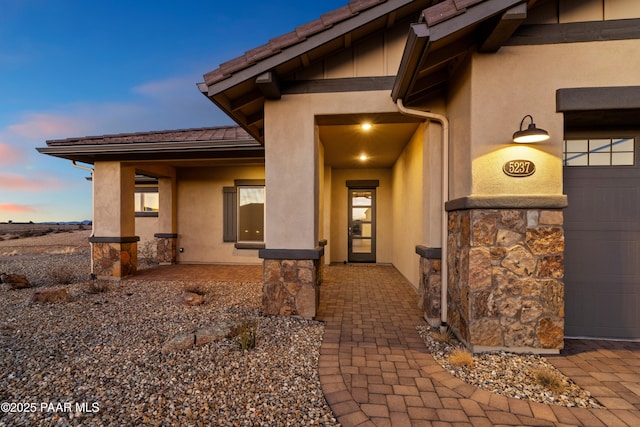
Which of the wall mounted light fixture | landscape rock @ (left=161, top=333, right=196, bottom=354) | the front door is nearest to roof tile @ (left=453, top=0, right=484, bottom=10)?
the wall mounted light fixture

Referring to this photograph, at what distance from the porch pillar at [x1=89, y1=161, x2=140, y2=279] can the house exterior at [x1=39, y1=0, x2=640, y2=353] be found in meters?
3.80

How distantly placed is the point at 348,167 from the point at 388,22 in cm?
472

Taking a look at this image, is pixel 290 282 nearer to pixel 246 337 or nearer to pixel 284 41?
pixel 246 337

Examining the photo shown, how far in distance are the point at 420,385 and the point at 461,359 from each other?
22.2 inches

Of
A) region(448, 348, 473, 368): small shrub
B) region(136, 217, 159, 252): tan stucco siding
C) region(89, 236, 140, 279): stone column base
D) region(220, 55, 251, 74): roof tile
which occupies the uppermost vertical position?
region(220, 55, 251, 74): roof tile

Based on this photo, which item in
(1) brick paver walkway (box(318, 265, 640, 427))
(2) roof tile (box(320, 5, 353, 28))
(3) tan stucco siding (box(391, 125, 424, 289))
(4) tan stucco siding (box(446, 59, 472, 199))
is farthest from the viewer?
(3) tan stucco siding (box(391, 125, 424, 289))

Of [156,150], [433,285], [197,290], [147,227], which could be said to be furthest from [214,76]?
[147,227]

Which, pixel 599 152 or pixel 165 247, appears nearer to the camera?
pixel 599 152

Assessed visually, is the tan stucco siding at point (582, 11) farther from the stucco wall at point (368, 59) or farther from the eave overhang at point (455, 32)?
the stucco wall at point (368, 59)

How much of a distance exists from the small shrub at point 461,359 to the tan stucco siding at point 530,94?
1532 mm

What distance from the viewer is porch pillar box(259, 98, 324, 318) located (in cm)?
371

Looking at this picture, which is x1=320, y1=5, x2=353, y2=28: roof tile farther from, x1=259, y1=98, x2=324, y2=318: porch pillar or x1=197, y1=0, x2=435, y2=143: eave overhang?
x1=259, y1=98, x2=324, y2=318: porch pillar

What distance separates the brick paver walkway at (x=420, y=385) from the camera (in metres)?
1.89

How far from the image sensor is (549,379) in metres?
2.21
